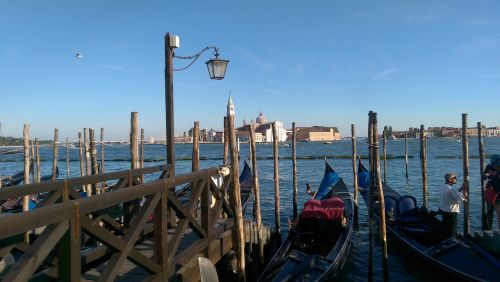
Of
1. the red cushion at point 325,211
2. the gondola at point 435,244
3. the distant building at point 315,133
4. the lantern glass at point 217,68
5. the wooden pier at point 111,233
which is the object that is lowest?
the gondola at point 435,244

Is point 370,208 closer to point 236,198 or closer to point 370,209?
point 370,209

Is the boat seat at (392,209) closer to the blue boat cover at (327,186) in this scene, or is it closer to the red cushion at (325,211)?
the blue boat cover at (327,186)

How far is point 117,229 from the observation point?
4.59 metres

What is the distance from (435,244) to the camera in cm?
760

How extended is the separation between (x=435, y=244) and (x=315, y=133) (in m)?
124

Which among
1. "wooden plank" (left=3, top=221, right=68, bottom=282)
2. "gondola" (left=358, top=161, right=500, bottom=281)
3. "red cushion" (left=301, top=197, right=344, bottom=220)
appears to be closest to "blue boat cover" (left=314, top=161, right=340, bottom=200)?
"gondola" (left=358, top=161, right=500, bottom=281)

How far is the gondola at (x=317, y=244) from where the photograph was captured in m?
6.33

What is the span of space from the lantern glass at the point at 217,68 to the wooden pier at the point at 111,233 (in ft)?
4.69

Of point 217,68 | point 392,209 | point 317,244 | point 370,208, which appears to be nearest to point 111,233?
point 217,68

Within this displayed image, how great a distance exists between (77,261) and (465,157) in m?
8.79

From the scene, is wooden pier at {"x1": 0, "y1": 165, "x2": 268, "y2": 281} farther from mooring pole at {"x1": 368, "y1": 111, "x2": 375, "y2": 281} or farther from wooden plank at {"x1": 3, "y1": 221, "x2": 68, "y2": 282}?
mooring pole at {"x1": 368, "y1": 111, "x2": 375, "y2": 281}

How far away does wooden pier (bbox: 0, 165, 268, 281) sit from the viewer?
2.01 m

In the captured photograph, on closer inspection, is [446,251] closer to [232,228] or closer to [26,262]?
[232,228]

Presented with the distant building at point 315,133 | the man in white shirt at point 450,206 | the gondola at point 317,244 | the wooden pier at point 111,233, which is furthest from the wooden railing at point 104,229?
the distant building at point 315,133
